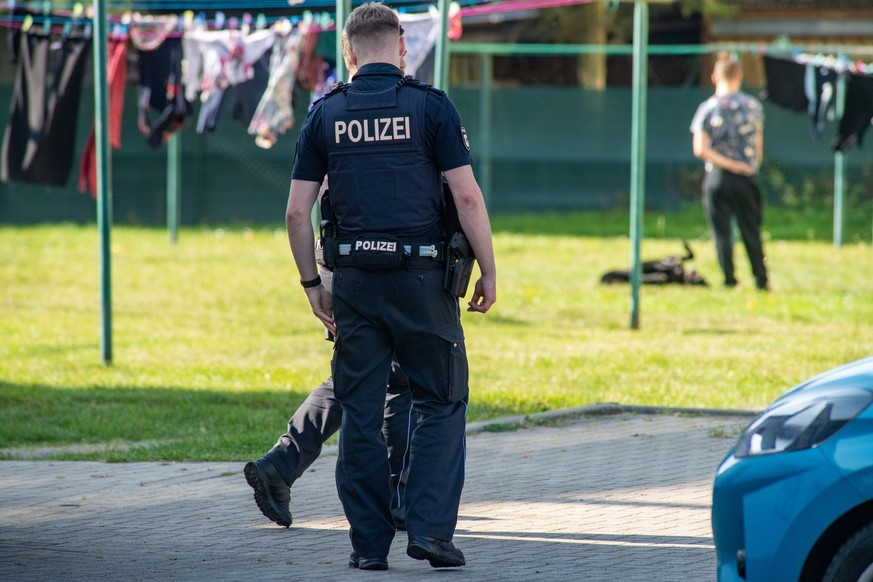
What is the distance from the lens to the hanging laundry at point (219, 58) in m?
13.9

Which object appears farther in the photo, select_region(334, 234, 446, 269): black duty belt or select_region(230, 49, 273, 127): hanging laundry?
select_region(230, 49, 273, 127): hanging laundry

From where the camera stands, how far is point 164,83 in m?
14.5

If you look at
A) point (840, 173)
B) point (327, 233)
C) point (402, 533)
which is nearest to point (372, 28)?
point (327, 233)

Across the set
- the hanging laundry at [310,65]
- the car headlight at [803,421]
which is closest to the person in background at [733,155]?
the hanging laundry at [310,65]

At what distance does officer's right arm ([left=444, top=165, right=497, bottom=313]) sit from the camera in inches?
189

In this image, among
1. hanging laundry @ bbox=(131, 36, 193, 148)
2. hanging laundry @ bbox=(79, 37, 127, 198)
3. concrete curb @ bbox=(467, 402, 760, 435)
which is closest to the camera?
concrete curb @ bbox=(467, 402, 760, 435)

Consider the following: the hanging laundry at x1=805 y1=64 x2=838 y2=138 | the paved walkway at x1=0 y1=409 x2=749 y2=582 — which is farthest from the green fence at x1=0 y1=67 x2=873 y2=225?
the paved walkway at x1=0 y1=409 x2=749 y2=582

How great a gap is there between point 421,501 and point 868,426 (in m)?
1.71

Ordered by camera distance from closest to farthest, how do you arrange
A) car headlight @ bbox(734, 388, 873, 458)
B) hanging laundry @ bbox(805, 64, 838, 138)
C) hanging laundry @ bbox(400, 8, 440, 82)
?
car headlight @ bbox(734, 388, 873, 458), hanging laundry @ bbox(400, 8, 440, 82), hanging laundry @ bbox(805, 64, 838, 138)

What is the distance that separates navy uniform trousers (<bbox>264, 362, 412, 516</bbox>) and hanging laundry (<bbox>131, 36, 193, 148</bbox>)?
937cm

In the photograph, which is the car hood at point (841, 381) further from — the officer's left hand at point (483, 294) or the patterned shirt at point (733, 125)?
the patterned shirt at point (733, 125)

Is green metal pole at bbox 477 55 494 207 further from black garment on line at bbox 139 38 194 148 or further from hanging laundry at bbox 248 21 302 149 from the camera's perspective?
hanging laundry at bbox 248 21 302 149

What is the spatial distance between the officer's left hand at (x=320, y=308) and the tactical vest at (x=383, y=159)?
33 centimetres

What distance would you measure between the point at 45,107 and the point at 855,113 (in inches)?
367
